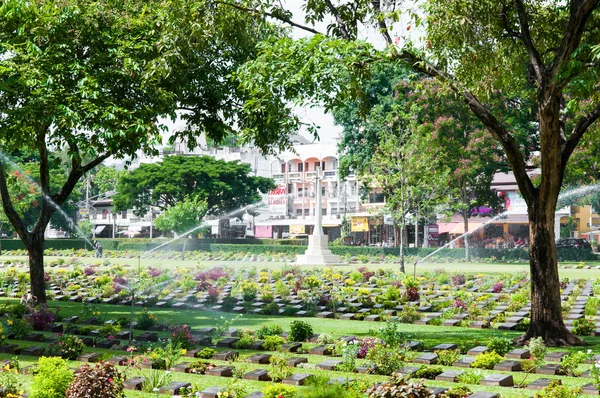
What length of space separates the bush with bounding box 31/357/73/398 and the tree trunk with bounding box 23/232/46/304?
11285mm

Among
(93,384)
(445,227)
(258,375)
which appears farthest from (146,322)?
(445,227)

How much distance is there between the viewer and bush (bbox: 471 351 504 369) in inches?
434

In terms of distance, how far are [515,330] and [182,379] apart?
8623 millimetres

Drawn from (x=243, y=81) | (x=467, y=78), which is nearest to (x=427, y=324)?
(x=467, y=78)

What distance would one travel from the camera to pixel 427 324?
17.3m

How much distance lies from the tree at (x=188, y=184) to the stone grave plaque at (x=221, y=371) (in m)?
49.4

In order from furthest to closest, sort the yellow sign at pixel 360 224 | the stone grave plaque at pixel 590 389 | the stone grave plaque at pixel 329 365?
the yellow sign at pixel 360 224, the stone grave plaque at pixel 329 365, the stone grave plaque at pixel 590 389

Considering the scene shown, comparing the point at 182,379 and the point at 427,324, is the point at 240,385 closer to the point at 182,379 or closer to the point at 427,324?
the point at 182,379

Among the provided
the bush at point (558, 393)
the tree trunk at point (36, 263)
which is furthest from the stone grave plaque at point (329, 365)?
the tree trunk at point (36, 263)

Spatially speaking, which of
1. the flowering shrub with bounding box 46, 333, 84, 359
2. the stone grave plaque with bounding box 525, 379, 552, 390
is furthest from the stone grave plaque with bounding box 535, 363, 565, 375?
the flowering shrub with bounding box 46, 333, 84, 359

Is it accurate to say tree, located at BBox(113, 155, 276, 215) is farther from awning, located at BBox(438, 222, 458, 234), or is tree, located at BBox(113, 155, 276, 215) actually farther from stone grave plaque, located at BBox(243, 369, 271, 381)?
stone grave plaque, located at BBox(243, 369, 271, 381)

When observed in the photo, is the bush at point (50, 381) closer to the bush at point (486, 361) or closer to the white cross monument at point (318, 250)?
the bush at point (486, 361)

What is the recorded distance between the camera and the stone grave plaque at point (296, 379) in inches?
377

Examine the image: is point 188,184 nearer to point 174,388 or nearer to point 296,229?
point 296,229
